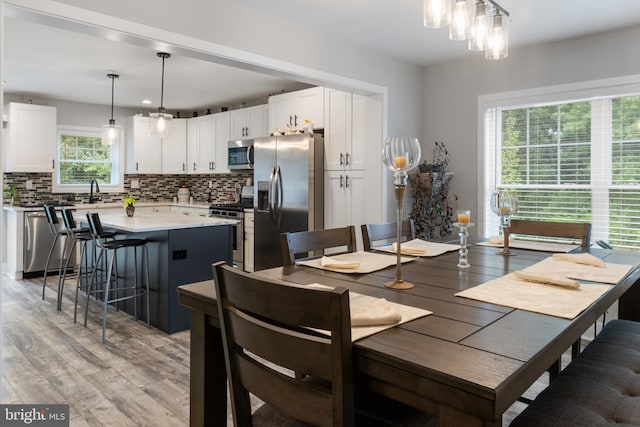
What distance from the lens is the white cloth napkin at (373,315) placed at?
1089mm

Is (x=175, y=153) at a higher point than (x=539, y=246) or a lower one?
higher

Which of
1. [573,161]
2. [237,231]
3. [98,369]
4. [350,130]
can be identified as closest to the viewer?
[98,369]

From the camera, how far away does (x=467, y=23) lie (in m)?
2.05

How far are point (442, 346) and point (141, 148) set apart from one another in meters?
6.74

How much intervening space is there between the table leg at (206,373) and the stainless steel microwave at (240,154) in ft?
14.4

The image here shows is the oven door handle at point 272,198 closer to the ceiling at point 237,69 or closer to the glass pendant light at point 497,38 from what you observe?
the ceiling at point 237,69

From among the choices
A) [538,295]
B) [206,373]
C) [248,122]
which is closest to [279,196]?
[248,122]

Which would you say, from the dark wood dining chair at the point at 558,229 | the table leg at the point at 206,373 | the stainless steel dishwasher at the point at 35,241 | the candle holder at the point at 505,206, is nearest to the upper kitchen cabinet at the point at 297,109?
the dark wood dining chair at the point at 558,229

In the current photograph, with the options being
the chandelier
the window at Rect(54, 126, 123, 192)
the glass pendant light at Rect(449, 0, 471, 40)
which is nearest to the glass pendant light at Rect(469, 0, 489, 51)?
the chandelier

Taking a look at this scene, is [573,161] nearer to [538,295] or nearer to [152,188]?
[538,295]

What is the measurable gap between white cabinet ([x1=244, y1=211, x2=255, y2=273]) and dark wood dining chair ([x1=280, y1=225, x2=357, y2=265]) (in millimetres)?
3144

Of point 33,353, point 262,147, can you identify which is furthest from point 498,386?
point 262,147

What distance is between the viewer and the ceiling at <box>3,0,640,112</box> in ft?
10.0

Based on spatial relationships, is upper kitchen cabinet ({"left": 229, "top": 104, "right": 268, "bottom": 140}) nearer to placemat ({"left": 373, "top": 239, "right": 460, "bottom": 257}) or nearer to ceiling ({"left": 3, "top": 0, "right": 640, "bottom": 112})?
ceiling ({"left": 3, "top": 0, "right": 640, "bottom": 112})
